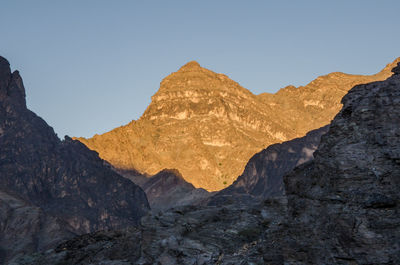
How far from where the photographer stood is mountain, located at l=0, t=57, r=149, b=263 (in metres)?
112

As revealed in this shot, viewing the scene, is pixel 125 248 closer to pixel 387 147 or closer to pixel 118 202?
pixel 387 147

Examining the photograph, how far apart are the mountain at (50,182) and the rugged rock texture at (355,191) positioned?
93.8 meters

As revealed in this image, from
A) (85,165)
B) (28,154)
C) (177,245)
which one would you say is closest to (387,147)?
(177,245)

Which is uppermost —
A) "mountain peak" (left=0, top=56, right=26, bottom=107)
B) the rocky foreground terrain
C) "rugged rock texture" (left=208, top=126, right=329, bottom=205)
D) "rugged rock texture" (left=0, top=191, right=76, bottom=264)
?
"mountain peak" (left=0, top=56, right=26, bottom=107)

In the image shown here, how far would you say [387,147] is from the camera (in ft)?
54.4

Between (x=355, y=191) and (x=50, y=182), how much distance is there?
138714mm

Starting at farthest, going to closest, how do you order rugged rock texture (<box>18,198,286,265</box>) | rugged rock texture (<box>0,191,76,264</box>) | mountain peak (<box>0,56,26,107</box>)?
mountain peak (<box>0,56,26,107</box>), rugged rock texture (<box>0,191,76,264</box>), rugged rock texture (<box>18,198,286,265</box>)

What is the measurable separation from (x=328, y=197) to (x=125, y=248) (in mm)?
12485

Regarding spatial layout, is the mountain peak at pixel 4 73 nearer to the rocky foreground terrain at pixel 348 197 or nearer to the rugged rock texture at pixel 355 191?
the rocky foreground terrain at pixel 348 197

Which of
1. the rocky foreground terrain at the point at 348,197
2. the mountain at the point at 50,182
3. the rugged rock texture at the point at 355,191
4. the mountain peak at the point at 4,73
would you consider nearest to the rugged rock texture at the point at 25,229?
the mountain at the point at 50,182

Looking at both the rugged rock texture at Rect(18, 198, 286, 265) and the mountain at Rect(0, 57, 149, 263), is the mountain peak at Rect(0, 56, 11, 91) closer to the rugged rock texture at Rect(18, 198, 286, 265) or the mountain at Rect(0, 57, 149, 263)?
the mountain at Rect(0, 57, 149, 263)

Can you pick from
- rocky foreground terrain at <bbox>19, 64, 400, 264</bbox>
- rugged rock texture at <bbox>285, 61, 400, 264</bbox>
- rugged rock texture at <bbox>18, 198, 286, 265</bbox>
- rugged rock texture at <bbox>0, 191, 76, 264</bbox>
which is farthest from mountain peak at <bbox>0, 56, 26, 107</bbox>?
rugged rock texture at <bbox>285, 61, 400, 264</bbox>

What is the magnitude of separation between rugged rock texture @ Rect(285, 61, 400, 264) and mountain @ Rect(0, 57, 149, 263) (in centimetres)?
9380

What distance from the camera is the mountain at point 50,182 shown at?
112125mm
